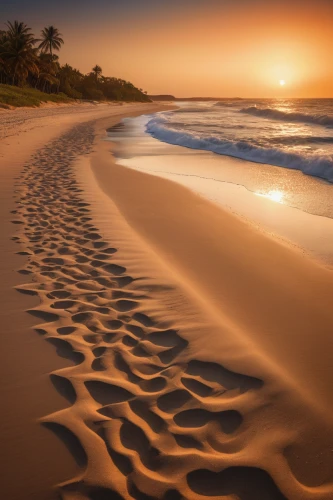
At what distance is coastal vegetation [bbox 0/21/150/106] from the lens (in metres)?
42.7

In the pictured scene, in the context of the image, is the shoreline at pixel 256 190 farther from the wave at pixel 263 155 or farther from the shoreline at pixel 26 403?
the shoreline at pixel 26 403

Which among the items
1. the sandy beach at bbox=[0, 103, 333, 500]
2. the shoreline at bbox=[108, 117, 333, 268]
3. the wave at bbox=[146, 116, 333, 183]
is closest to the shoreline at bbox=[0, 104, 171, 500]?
the sandy beach at bbox=[0, 103, 333, 500]

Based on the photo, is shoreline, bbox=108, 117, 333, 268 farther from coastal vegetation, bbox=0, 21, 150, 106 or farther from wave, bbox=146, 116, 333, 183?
coastal vegetation, bbox=0, 21, 150, 106

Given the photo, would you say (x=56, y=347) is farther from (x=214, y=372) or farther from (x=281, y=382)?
(x=281, y=382)

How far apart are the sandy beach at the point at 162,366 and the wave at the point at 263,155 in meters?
5.84

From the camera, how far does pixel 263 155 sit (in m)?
11.8

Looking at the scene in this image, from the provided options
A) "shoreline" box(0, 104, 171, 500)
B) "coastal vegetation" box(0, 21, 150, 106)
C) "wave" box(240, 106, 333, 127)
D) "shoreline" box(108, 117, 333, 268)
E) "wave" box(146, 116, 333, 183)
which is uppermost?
"coastal vegetation" box(0, 21, 150, 106)

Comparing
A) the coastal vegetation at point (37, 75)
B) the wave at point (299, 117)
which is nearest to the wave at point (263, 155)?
the wave at point (299, 117)

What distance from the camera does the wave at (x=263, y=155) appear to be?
30.7 ft

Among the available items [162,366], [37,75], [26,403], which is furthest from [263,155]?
[37,75]

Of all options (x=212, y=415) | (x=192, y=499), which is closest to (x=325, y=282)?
(x=212, y=415)

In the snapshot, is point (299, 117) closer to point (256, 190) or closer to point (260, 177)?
point (260, 177)

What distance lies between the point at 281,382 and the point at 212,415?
541mm

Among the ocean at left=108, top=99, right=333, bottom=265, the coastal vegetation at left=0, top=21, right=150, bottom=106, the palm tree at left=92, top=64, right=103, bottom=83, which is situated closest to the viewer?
the ocean at left=108, top=99, right=333, bottom=265
